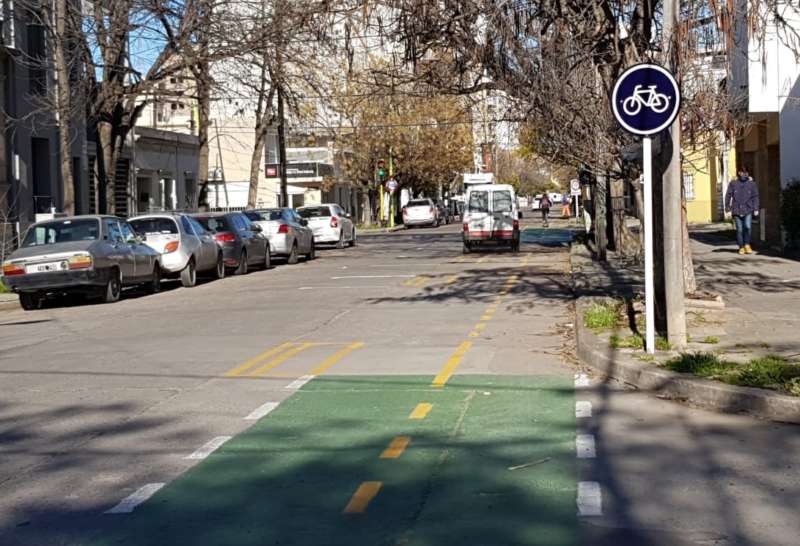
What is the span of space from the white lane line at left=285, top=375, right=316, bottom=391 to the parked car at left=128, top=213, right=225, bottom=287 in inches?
524

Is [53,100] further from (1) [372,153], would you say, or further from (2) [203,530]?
(1) [372,153]

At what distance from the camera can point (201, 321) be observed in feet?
55.7

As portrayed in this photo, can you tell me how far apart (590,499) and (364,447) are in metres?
2.03

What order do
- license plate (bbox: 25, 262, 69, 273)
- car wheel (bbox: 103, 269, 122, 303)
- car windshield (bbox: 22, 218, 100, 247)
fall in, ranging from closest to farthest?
1. license plate (bbox: 25, 262, 69, 273)
2. car wheel (bbox: 103, 269, 122, 303)
3. car windshield (bbox: 22, 218, 100, 247)

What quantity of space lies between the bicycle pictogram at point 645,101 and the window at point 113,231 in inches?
509

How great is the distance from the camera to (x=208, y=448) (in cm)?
812

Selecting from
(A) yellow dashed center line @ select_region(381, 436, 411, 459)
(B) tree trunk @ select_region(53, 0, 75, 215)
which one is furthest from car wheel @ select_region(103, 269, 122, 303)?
(A) yellow dashed center line @ select_region(381, 436, 411, 459)

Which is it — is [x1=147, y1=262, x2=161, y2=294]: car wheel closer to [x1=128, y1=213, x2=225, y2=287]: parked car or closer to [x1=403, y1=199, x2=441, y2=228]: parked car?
[x1=128, y1=213, x2=225, y2=287]: parked car

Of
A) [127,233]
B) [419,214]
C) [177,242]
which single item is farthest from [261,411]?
[419,214]

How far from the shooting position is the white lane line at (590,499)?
623 centimetres

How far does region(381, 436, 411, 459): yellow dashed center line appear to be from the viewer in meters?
7.69

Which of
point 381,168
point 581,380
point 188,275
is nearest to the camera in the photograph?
point 581,380

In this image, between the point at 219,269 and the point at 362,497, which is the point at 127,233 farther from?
the point at 362,497

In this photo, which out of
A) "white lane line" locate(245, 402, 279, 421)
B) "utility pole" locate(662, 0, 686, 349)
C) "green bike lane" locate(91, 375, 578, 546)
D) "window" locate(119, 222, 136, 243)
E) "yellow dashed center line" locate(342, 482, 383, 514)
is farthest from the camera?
"window" locate(119, 222, 136, 243)
